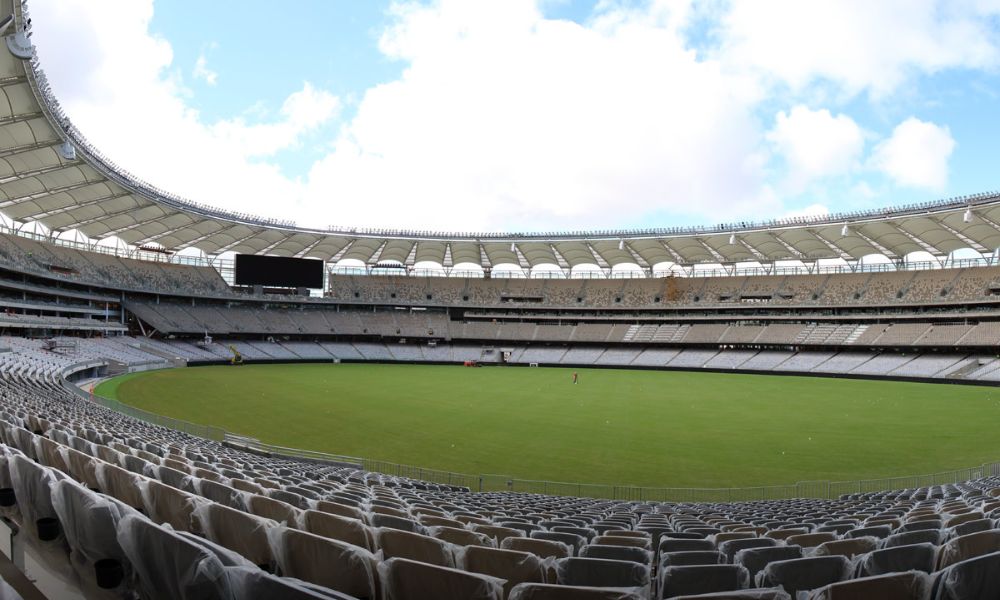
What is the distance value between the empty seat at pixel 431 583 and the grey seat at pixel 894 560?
304 cm

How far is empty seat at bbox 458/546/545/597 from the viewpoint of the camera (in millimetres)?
3658

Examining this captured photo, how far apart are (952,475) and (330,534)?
816 inches

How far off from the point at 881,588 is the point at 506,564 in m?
2.08

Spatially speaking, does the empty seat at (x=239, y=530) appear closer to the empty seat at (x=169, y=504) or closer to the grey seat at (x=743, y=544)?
the empty seat at (x=169, y=504)

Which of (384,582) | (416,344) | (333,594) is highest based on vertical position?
(333,594)

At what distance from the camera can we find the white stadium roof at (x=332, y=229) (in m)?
32.4

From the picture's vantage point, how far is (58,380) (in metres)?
28.8

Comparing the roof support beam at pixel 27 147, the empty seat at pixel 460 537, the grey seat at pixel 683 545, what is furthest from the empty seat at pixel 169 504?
the roof support beam at pixel 27 147

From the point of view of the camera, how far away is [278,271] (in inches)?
2817

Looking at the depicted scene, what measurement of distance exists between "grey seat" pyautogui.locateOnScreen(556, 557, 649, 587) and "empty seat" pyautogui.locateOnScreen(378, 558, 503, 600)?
1.17 meters

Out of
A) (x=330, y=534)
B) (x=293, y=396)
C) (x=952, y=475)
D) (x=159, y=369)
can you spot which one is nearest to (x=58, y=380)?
(x=293, y=396)

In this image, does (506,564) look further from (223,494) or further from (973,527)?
(973,527)

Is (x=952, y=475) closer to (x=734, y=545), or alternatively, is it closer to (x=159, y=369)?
(x=734, y=545)

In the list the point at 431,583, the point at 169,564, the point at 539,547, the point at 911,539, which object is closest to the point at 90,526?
the point at 169,564
